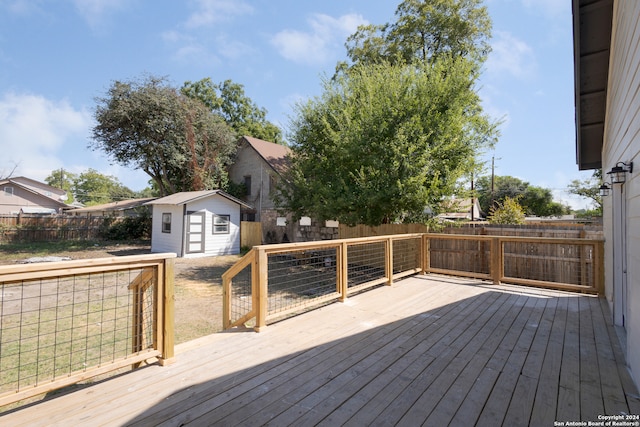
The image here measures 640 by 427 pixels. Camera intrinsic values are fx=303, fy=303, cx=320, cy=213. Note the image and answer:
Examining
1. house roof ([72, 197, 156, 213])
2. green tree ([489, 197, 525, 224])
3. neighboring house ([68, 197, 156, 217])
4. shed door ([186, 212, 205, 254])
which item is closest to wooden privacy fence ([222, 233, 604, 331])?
shed door ([186, 212, 205, 254])

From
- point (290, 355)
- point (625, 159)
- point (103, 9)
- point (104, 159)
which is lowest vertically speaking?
point (290, 355)

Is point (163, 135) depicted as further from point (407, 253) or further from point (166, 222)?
point (407, 253)

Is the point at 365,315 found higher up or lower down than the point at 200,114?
lower down

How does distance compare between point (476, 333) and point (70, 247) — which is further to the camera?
point (70, 247)

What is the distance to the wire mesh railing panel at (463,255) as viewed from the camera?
25.9 ft

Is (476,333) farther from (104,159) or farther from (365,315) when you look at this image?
(104,159)

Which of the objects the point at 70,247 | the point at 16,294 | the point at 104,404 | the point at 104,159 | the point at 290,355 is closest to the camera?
the point at 104,404

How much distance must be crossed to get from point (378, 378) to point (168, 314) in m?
1.87

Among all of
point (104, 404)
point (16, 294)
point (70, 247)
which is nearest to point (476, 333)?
point (104, 404)

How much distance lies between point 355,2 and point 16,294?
1284cm

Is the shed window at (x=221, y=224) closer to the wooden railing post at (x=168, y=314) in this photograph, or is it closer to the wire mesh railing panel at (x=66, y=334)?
the wire mesh railing panel at (x=66, y=334)

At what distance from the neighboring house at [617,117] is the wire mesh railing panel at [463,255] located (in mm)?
2935

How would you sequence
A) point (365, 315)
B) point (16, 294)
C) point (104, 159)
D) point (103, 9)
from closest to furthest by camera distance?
point (365, 315) < point (16, 294) < point (103, 9) < point (104, 159)

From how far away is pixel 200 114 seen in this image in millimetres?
19000
